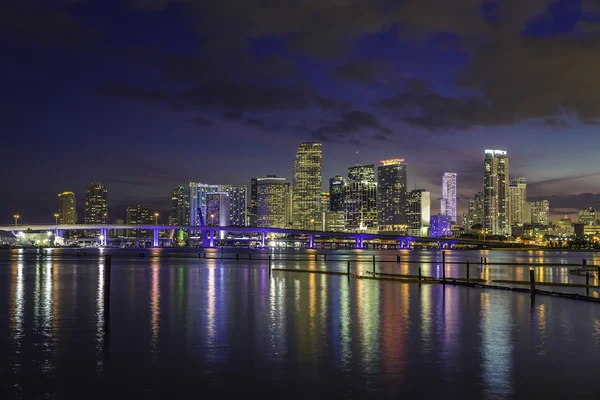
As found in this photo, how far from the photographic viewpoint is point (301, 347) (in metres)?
21.5

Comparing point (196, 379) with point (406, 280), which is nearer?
point (196, 379)

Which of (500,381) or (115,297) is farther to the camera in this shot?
(115,297)

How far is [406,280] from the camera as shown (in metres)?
56.5

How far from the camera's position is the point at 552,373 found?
1736 centimetres

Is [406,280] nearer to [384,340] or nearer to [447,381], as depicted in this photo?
[384,340]

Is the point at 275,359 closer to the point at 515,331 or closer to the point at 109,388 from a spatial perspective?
the point at 109,388

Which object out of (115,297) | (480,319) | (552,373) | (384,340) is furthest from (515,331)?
(115,297)

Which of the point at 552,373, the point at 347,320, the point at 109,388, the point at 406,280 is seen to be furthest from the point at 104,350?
the point at 406,280

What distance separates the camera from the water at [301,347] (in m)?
15.8

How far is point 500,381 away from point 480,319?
13.4 m

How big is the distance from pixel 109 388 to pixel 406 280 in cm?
4339

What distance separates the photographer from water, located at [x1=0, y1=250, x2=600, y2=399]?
1582 centimetres

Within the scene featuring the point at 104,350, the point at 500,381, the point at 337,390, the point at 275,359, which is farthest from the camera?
the point at 104,350

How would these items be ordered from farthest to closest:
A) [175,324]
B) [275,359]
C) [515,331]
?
1. [175,324]
2. [515,331]
3. [275,359]
